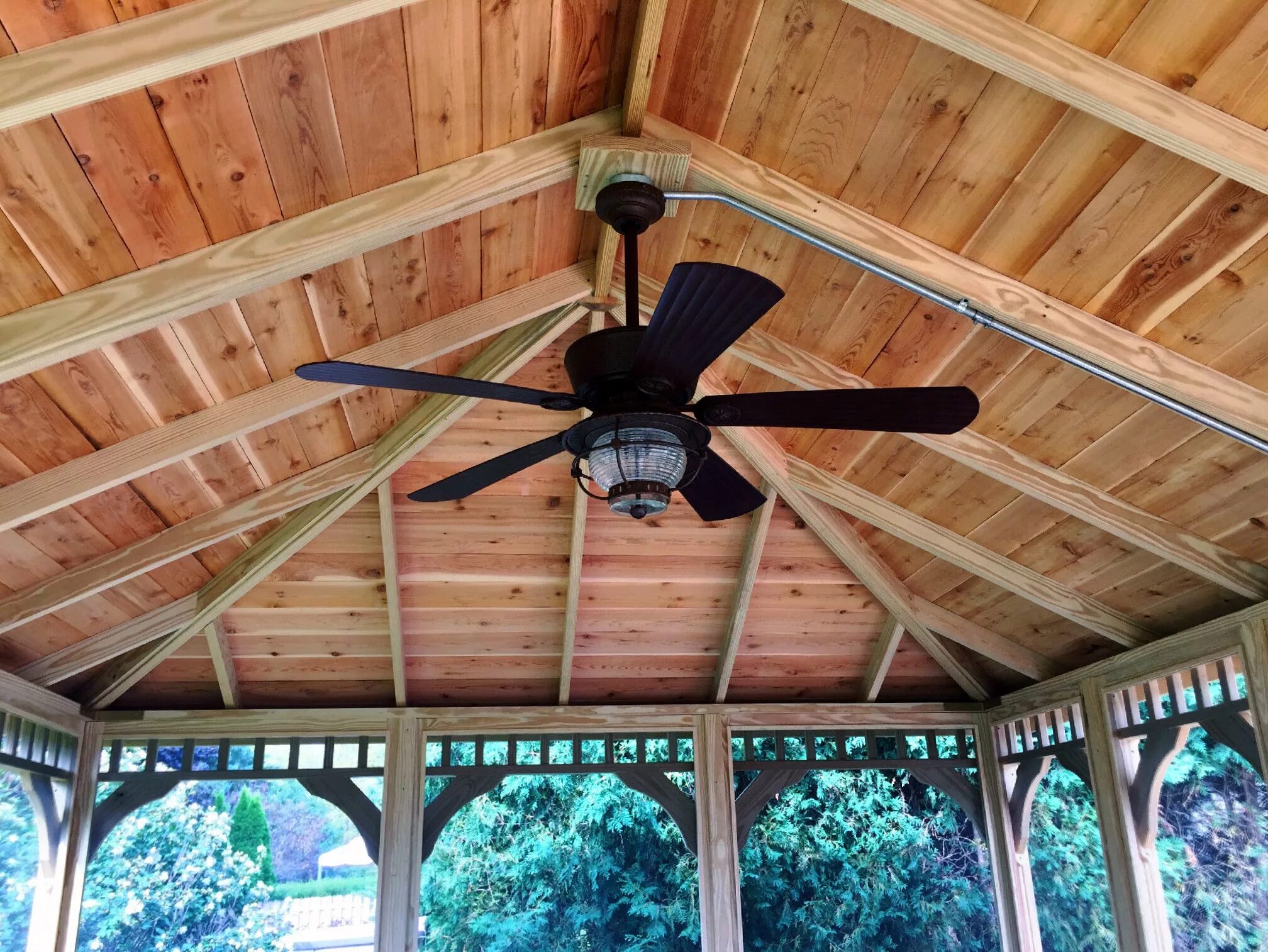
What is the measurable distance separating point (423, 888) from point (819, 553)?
22.9 ft

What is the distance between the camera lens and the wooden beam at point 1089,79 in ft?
7.06

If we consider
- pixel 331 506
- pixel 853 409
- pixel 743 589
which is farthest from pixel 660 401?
pixel 743 589

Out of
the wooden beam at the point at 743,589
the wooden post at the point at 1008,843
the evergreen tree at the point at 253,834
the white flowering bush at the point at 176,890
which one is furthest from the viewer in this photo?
the evergreen tree at the point at 253,834

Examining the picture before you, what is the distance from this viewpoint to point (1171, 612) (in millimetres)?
4219

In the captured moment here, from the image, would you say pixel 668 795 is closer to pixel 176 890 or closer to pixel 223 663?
pixel 223 663

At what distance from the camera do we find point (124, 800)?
5156mm

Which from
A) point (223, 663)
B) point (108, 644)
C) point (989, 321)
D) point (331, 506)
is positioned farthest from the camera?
point (223, 663)

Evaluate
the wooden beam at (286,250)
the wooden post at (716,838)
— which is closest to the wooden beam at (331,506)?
the wooden beam at (286,250)

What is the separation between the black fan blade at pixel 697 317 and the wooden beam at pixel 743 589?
2.60 meters

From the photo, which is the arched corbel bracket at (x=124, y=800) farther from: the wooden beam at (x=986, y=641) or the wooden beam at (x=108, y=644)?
the wooden beam at (x=986, y=641)

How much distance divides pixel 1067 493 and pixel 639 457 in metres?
2.16

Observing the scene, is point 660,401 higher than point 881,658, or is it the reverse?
point 881,658

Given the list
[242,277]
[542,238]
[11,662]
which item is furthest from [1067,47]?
[11,662]

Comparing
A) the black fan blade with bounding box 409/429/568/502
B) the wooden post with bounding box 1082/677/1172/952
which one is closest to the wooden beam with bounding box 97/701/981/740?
the wooden post with bounding box 1082/677/1172/952
